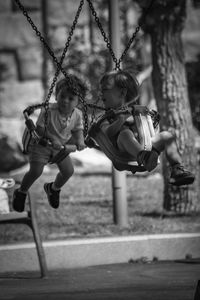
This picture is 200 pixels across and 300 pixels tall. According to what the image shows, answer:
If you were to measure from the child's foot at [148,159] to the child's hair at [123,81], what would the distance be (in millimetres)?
511

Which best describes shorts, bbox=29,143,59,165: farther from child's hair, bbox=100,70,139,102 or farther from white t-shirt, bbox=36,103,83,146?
child's hair, bbox=100,70,139,102

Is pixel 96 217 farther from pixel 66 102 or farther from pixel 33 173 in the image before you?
pixel 66 102

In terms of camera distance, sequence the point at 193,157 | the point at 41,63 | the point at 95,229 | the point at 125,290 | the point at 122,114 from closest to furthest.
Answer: the point at 122,114, the point at 125,290, the point at 95,229, the point at 193,157, the point at 41,63

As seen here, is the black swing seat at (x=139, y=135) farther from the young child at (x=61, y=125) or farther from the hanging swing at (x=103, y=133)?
the young child at (x=61, y=125)

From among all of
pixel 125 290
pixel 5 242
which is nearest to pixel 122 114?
pixel 125 290

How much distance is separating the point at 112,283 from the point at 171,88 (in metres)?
3.45

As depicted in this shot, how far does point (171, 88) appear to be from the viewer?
1029cm

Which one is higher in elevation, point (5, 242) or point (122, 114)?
point (122, 114)

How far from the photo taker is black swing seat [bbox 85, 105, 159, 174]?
17.6 ft

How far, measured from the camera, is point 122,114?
534 cm

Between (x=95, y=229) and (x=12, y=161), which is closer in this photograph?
(x=95, y=229)

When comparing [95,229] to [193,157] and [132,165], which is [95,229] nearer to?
[193,157]

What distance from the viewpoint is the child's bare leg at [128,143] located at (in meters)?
5.29

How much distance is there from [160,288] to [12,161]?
319 inches
